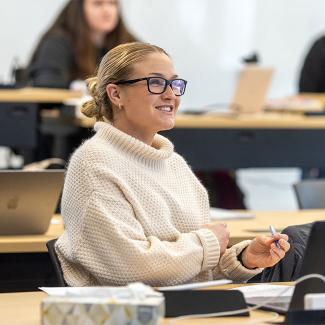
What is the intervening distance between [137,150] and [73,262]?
338 millimetres

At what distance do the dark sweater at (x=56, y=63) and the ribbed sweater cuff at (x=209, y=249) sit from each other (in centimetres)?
439

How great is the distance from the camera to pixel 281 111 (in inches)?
285

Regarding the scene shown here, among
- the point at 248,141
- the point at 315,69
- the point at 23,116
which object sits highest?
the point at 315,69

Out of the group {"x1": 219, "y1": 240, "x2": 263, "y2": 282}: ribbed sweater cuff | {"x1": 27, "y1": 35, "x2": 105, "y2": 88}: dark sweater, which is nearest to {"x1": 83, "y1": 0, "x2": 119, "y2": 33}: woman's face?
{"x1": 27, "y1": 35, "x2": 105, "y2": 88}: dark sweater

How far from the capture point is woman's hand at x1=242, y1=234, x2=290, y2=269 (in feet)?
8.91

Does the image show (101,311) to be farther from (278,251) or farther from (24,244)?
(24,244)

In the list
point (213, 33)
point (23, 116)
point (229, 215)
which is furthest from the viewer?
point (213, 33)

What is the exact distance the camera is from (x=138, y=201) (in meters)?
2.77

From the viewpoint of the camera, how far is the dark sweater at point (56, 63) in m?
7.17

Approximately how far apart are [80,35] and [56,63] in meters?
0.25

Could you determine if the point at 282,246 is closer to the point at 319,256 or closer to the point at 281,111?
the point at 319,256

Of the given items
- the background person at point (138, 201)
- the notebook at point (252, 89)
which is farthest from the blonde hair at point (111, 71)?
the notebook at point (252, 89)

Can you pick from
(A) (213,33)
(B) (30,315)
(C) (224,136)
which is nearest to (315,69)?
(A) (213,33)

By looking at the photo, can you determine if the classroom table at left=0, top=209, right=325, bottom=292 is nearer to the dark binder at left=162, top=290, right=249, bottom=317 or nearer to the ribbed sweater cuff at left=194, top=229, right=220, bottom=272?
the ribbed sweater cuff at left=194, top=229, right=220, bottom=272
